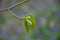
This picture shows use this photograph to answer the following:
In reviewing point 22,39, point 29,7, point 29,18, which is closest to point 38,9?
point 29,7

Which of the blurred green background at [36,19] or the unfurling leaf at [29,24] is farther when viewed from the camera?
the blurred green background at [36,19]

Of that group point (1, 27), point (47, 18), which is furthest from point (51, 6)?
point (1, 27)

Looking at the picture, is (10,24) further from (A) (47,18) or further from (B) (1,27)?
(A) (47,18)

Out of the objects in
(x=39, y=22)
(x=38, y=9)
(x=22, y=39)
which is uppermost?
(x=38, y=9)

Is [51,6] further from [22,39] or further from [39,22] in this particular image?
[22,39]

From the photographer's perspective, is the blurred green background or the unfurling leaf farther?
the blurred green background

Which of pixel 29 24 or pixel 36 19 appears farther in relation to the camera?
pixel 36 19

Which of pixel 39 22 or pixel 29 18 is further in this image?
pixel 39 22

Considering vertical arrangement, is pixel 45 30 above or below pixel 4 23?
below
